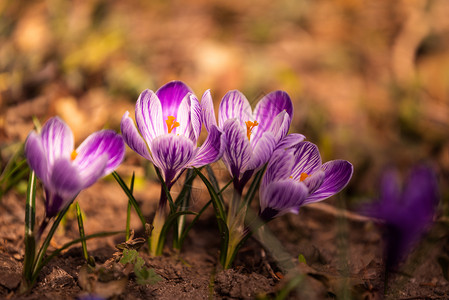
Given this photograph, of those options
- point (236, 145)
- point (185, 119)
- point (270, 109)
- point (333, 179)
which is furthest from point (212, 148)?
point (333, 179)

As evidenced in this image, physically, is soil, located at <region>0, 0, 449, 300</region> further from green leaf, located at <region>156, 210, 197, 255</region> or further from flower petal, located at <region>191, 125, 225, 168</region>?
flower petal, located at <region>191, 125, 225, 168</region>

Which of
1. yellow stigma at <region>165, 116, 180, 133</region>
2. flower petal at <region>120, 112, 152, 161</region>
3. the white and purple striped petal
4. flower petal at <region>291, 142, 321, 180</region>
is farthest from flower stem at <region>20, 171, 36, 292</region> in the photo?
flower petal at <region>291, 142, 321, 180</region>

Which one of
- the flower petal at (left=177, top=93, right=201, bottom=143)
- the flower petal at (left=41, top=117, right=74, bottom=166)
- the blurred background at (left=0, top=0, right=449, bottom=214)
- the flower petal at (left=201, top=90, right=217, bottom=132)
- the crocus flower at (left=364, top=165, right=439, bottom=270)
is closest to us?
the crocus flower at (left=364, top=165, right=439, bottom=270)

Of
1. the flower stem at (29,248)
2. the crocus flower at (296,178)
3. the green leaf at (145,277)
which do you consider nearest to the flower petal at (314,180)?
the crocus flower at (296,178)

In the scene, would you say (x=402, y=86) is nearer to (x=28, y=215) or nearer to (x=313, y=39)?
(x=313, y=39)

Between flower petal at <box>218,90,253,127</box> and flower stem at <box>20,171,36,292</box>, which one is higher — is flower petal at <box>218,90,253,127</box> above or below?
above

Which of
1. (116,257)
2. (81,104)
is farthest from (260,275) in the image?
(81,104)
